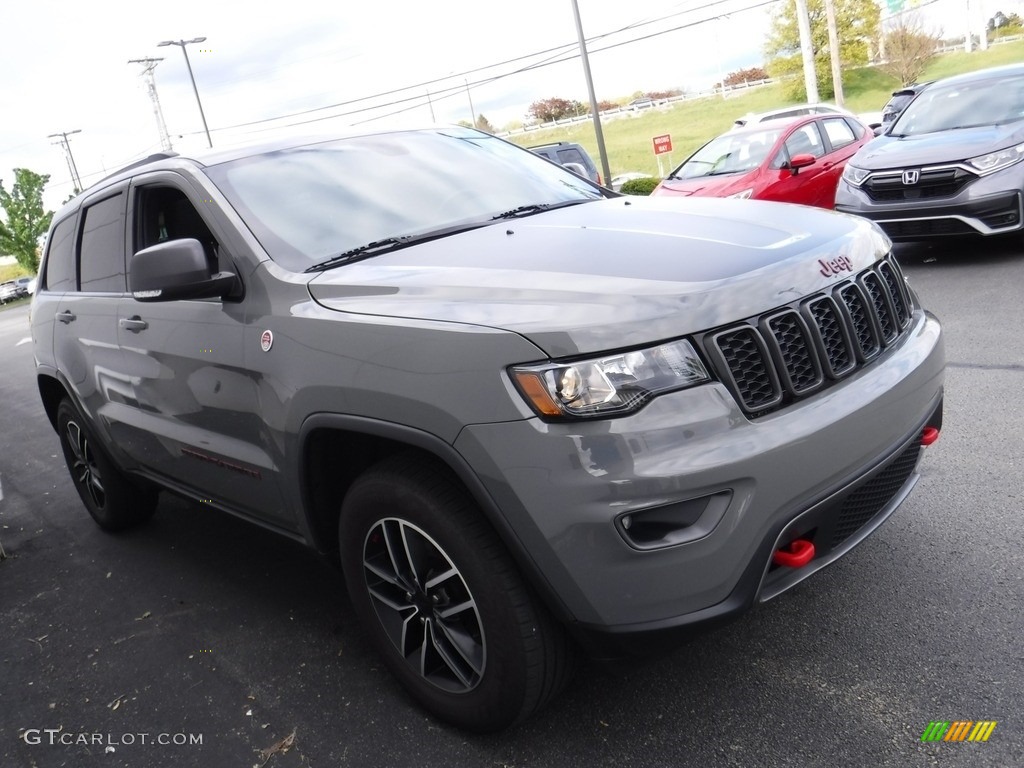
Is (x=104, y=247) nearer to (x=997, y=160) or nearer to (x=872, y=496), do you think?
(x=872, y=496)

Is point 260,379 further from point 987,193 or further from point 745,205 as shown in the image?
point 987,193

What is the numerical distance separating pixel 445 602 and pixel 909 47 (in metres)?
64.0

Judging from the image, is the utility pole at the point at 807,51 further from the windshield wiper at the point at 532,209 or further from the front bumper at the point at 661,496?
the front bumper at the point at 661,496

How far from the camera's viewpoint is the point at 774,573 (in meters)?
2.30

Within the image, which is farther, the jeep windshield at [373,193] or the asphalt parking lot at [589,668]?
the jeep windshield at [373,193]

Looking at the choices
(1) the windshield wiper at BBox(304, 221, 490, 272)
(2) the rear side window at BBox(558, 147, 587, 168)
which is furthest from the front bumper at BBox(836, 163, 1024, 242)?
(2) the rear side window at BBox(558, 147, 587, 168)

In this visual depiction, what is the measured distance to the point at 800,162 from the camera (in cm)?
952

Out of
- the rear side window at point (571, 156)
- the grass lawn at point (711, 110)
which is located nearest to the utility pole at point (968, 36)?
the grass lawn at point (711, 110)

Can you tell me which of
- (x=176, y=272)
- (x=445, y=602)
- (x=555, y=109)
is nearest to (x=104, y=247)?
(x=176, y=272)

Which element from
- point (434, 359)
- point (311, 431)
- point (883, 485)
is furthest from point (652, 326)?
point (311, 431)

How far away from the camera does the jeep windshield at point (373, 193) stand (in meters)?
3.06

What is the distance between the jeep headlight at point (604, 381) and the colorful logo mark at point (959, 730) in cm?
114

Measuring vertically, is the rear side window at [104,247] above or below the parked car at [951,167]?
above

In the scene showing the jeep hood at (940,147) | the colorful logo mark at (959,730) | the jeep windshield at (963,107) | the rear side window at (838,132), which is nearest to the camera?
the colorful logo mark at (959,730)
